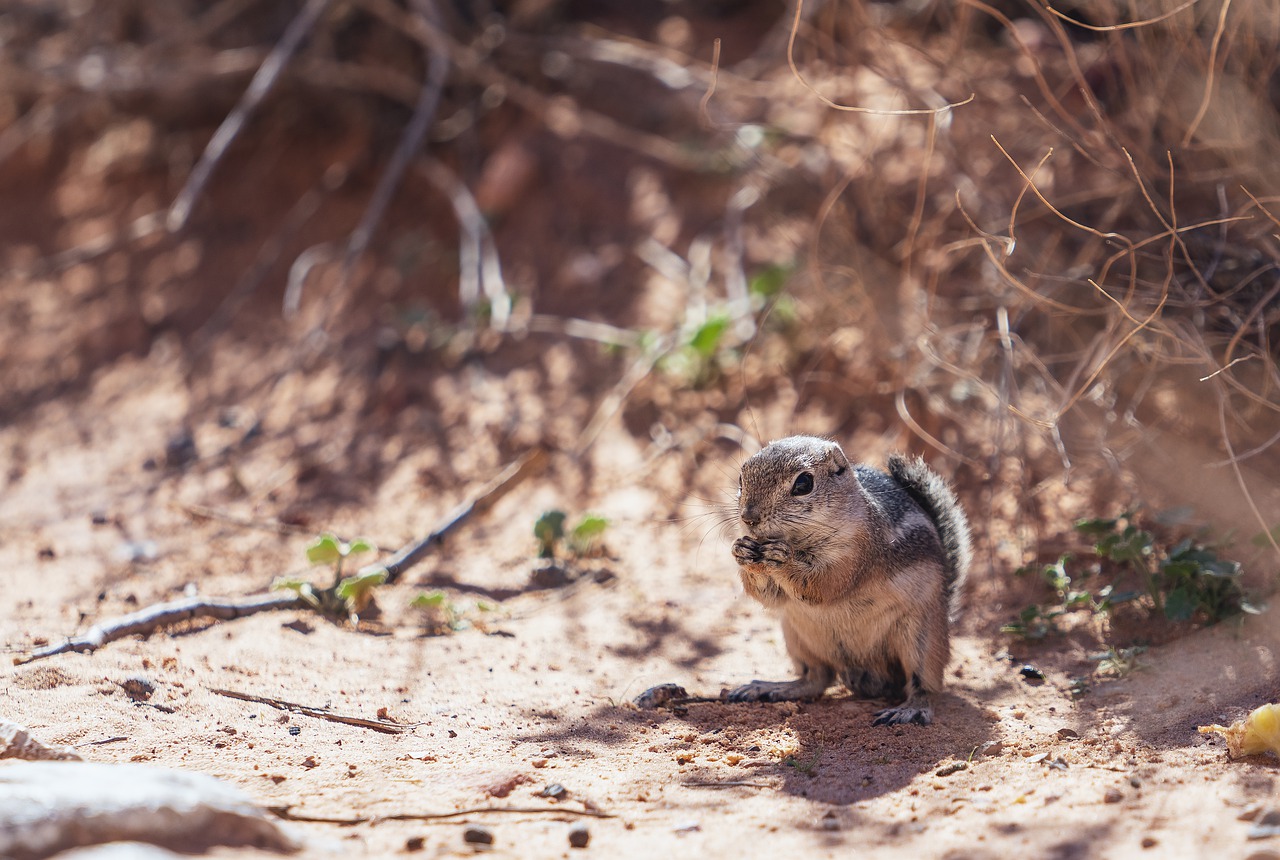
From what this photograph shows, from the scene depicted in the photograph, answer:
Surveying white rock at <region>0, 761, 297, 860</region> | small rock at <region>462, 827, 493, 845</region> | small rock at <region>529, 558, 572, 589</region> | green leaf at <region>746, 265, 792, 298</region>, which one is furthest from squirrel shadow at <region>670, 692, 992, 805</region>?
green leaf at <region>746, 265, 792, 298</region>

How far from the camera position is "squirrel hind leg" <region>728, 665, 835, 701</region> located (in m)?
3.87

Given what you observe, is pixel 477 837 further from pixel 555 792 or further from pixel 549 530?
pixel 549 530

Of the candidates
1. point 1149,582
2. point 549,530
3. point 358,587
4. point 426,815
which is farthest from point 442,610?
point 1149,582

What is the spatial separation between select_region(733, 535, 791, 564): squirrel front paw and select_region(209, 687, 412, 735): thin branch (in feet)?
3.77

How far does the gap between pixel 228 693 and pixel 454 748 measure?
2.69 ft

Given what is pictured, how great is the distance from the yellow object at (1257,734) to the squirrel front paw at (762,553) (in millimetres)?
1360

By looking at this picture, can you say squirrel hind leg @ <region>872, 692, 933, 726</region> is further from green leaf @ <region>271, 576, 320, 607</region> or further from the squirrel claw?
green leaf @ <region>271, 576, 320, 607</region>

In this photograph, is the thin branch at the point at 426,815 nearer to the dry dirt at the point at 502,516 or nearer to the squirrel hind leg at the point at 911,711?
the dry dirt at the point at 502,516

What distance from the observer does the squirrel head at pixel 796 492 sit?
3.75m

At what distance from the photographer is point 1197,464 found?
15.4 feet

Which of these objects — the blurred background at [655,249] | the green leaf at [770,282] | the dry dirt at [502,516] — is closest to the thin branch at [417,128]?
the blurred background at [655,249]

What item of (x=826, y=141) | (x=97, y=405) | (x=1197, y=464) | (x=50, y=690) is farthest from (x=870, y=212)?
(x=97, y=405)

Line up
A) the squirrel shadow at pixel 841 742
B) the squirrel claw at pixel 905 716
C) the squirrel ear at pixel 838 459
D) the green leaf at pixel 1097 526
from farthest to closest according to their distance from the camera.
→ 1. the green leaf at pixel 1097 526
2. the squirrel ear at pixel 838 459
3. the squirrel claw at pixel 905 716
4. the squirrel shadow at pixel 841 742

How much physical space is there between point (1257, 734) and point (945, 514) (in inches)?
52.8
